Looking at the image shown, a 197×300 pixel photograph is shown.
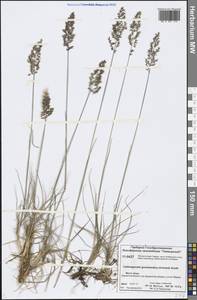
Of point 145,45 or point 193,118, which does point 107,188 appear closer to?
point 193,118

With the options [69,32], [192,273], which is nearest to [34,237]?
[192,273]

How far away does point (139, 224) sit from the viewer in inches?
62.0

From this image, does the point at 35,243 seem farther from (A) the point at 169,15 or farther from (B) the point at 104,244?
(A) the point at 169,15

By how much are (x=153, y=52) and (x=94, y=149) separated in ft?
1.39

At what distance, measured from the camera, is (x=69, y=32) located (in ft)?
5.35

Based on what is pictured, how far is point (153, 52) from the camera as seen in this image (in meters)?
1.60

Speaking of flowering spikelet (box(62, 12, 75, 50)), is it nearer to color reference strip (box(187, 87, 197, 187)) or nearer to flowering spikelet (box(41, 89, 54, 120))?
flowering spikelet (box(41, 89, 54, 120))

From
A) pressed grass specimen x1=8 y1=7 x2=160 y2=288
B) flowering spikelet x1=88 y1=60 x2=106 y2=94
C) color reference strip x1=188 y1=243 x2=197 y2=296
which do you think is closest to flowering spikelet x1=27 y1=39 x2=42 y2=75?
pressed grass specimen x1=8 y1=7 x2=160 y2=288

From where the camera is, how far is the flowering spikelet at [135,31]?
1.62 m

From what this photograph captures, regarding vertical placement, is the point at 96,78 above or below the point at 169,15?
below

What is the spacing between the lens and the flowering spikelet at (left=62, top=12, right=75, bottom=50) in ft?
5.36

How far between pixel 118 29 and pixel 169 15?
0.20 metres

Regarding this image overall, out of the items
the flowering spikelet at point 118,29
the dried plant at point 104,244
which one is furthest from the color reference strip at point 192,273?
the flowering spikelet at point 118,29

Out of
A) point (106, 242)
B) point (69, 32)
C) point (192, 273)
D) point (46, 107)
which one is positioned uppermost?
point (69, 32)
